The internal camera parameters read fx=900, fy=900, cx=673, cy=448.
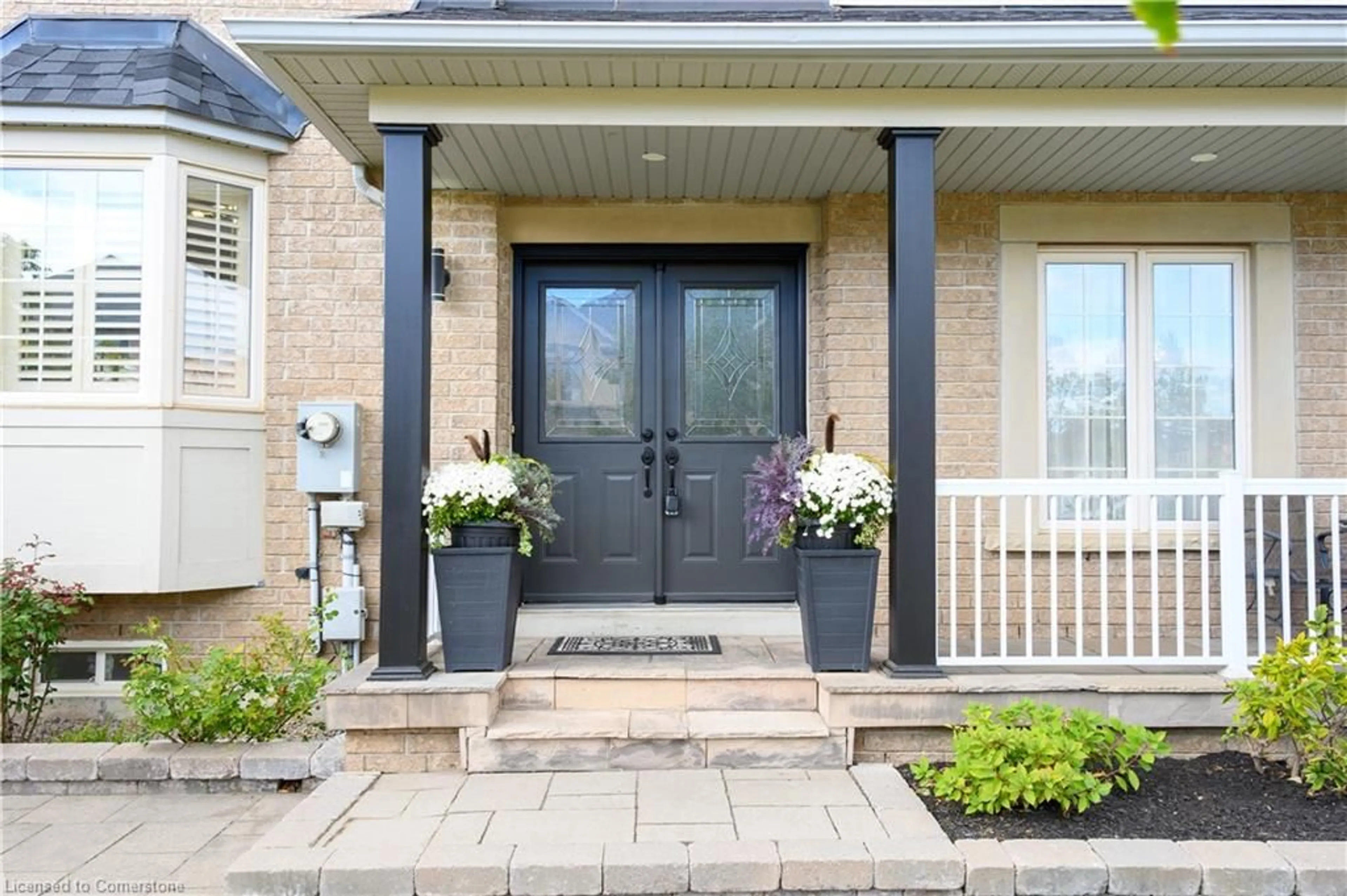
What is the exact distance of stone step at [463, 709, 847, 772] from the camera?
3441 mm

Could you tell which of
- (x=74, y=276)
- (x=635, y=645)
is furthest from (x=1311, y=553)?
(x=74, y=276)

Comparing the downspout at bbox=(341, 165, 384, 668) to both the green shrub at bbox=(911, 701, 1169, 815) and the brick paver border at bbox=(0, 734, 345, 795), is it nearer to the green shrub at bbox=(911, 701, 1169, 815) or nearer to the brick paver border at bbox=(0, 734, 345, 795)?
the brick paver border at bbox=(0, 734, 345, 795)

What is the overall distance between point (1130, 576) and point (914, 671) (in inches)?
37.8

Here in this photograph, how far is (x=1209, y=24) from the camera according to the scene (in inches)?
132

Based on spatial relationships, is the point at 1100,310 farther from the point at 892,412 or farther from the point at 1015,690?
the point at 1015,690

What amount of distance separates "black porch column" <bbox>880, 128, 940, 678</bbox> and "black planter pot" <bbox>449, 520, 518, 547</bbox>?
1.59m

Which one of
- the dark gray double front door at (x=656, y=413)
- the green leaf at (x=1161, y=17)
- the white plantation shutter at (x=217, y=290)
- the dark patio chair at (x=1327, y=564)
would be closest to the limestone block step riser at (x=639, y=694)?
the dark gray double front door at (x=656, y=413)

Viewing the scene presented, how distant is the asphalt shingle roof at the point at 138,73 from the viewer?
4.48 m

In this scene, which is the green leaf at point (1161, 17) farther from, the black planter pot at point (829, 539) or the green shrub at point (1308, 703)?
the green shrub at point (1308, 703)

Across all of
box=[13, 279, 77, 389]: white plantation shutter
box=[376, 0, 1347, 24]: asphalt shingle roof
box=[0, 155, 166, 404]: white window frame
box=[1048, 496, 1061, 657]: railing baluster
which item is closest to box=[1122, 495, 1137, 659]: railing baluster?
box=[1048, 496, 1061, 657]: railing baluster

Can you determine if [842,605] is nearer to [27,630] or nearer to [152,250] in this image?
[27,630]

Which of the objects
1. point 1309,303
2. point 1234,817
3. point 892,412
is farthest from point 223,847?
point 1309,303

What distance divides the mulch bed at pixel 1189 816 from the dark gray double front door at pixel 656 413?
2120mm

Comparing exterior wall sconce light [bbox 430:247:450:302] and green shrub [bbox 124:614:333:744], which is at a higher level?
exterior wall sconce light [bbox 430:247:450:302]
